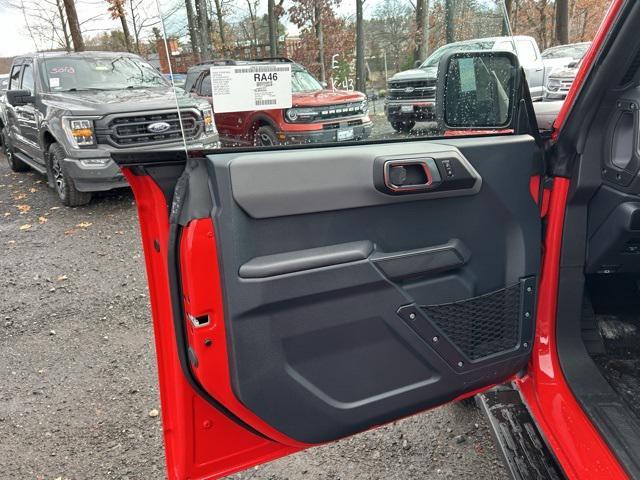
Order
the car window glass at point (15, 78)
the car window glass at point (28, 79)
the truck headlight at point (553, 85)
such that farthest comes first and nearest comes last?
the car window glass at point (15, 78) < the car window glass at point (28, 79) < the truck headlight at point (553, 85)

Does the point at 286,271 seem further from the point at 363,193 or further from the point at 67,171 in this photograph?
the point at 67,171

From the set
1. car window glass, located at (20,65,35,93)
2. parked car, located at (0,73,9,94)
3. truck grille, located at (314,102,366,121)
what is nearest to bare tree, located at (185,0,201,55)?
truck grille, located at (314,102,366,121)

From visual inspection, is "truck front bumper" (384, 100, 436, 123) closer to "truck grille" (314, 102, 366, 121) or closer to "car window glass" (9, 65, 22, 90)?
"truck grille" (314, 102, 366, 121)

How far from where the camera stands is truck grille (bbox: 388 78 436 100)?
153 centimetres

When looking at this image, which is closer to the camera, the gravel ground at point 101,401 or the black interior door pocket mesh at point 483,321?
the black interior door pocket mesh at point 483,321

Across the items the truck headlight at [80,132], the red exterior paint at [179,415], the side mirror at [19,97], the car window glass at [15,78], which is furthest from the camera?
the car window glass at [15,78]

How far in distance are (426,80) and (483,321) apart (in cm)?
82

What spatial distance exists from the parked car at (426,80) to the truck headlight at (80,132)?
524 cm

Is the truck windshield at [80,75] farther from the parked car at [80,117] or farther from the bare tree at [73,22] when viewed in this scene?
the bare tree at [73,22]

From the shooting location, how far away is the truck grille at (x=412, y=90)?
5.01 ft

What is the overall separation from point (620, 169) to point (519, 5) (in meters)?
0.65

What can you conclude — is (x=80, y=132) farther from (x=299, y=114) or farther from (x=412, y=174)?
(x=412, y=174)

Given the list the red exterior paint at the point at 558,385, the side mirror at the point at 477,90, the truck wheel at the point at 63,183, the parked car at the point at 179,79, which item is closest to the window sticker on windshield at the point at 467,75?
the side mirror at the point at 477,90

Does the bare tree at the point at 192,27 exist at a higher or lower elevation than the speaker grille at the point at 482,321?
higher
